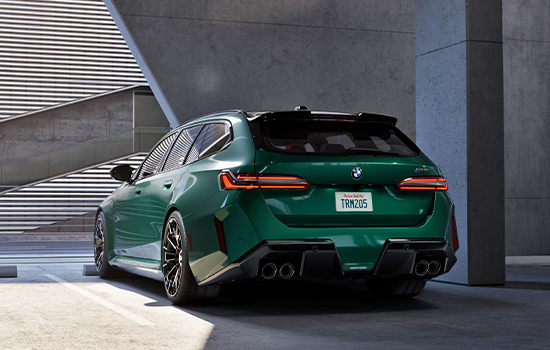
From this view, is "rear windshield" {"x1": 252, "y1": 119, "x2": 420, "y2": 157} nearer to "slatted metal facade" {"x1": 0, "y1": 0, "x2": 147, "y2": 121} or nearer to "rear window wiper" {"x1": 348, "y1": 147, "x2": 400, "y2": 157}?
"rear window wiper" {"x1": 348, "y1": 147, "x2": 400, "y2": 157}

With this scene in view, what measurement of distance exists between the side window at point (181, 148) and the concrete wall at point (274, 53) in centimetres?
374

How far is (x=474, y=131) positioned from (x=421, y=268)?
266 cm

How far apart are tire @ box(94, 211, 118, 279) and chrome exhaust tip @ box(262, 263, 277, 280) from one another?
3441 millimetres

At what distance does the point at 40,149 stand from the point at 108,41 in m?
5.25

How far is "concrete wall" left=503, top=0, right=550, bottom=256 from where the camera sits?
39.0ft

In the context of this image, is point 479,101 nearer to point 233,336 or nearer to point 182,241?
point 182,241

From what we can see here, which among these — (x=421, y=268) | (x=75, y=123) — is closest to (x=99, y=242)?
(x=421, y=268)

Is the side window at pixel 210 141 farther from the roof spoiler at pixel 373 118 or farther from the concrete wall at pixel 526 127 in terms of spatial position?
the concrete wall at pixel 526 127

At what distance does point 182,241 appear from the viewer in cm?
562

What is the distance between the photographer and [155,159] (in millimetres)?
7105

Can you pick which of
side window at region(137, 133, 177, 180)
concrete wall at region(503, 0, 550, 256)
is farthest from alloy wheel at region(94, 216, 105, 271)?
concrete wall at region(503, 0, 550, 256)

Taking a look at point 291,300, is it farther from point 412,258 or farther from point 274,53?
point 274,53

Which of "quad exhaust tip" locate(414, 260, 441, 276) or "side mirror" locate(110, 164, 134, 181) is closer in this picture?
"quad exhaust tip" locate(414, 260, 441, 276)

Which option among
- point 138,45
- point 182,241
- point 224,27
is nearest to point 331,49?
point 224,27
